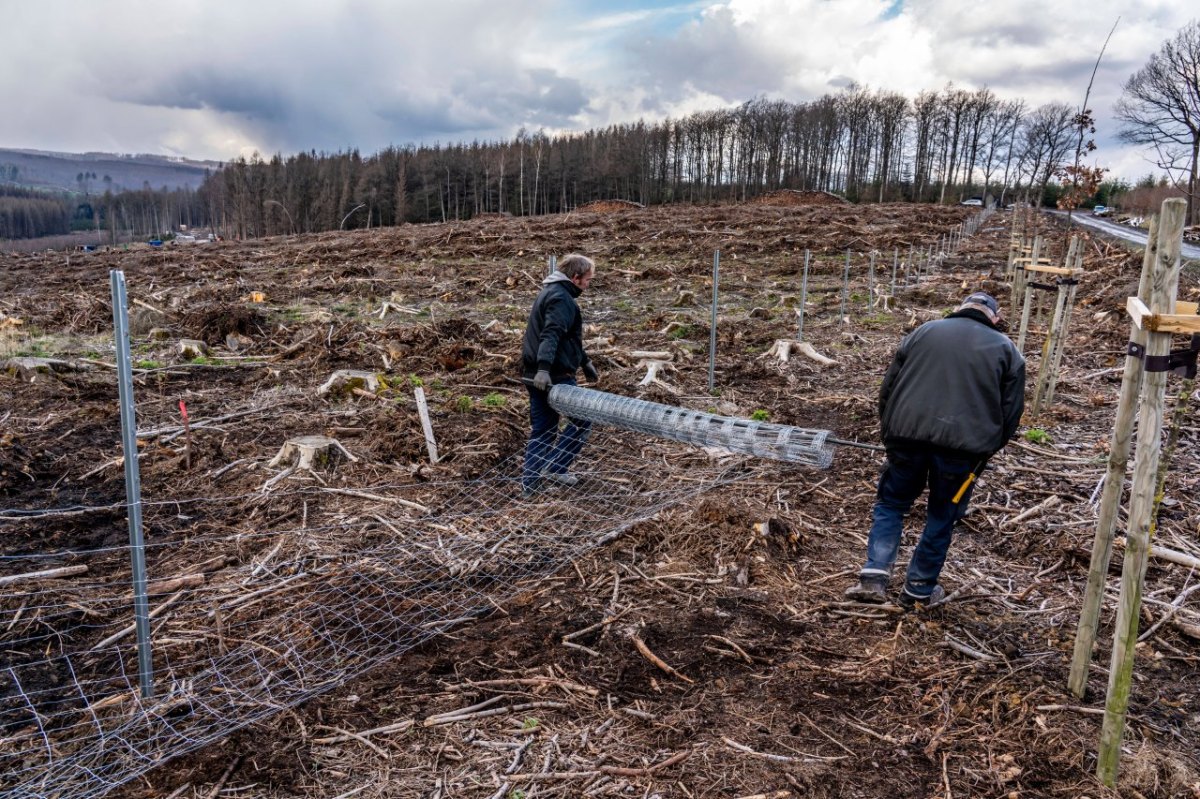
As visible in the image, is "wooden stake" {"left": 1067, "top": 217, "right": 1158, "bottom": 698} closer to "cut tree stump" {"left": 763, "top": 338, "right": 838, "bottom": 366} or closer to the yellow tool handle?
the yellow tool handle

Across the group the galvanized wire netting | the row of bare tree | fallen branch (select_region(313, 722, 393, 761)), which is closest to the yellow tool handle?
the galvanized wire netting

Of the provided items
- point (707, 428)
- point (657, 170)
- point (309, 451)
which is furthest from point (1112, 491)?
point (657, 170)

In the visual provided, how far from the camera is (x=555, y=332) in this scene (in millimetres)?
5680

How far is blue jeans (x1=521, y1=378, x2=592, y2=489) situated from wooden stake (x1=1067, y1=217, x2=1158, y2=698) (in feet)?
12.1

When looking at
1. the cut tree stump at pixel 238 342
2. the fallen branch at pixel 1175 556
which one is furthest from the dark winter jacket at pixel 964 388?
the cut tree stump at pixel 238 342

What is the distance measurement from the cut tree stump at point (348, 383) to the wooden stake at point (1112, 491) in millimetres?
7527

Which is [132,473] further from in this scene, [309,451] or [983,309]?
[983,309]

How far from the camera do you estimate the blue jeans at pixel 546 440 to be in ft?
19.7

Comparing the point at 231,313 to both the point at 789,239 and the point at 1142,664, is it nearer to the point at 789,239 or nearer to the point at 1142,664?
the point at 1142,664

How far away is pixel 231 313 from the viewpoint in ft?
42.2

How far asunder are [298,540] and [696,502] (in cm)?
288

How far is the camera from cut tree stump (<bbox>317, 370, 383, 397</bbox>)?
8.84 metres

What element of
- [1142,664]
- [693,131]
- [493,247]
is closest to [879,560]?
[1142,664]

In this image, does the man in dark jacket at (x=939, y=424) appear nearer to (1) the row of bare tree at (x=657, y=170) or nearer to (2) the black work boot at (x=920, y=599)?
(2) the black work boot at (x=920, y=599)
